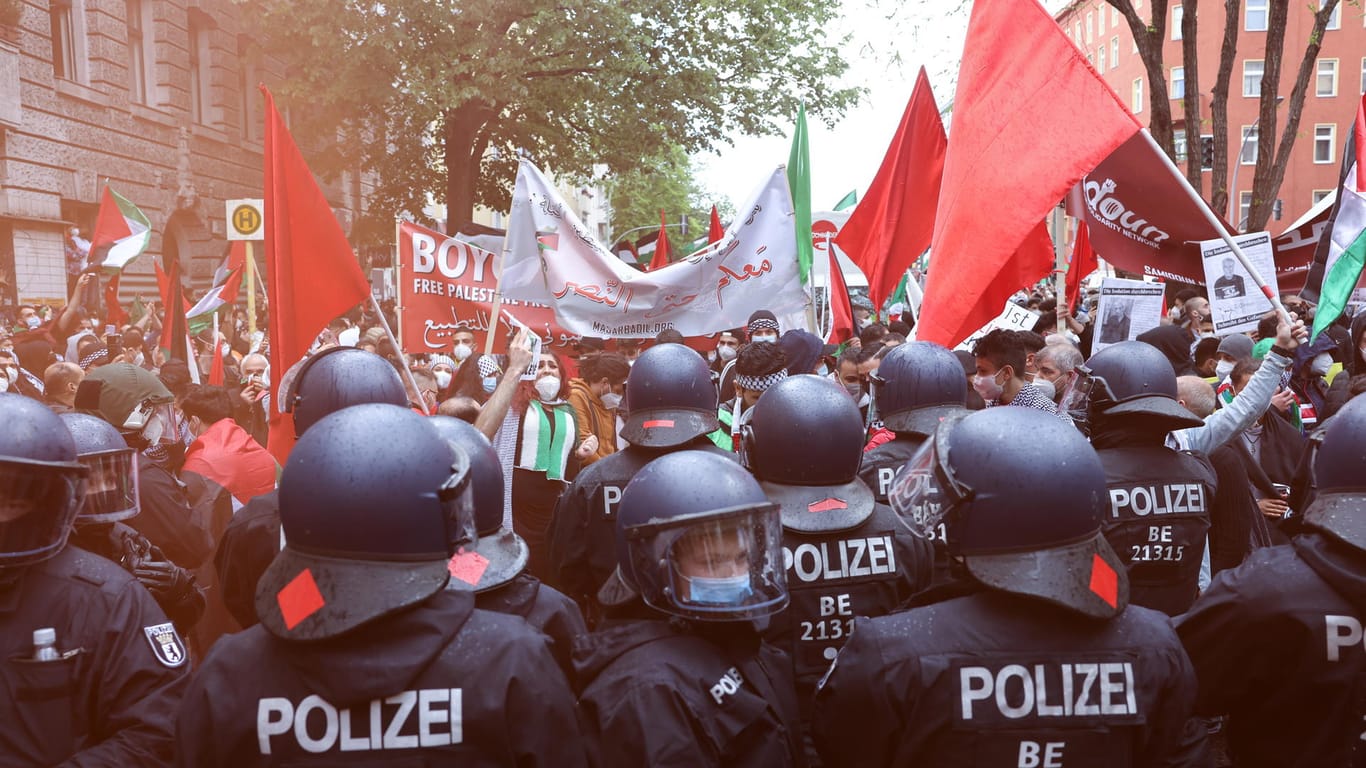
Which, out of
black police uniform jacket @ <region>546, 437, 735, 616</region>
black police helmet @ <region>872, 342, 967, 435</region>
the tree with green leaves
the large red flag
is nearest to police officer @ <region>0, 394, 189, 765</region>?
black police uniform jacket @ <region>546, 437, 735, 616</region>

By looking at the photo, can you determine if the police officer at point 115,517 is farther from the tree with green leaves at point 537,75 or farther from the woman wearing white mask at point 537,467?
the tree with green leaves at point 537,75

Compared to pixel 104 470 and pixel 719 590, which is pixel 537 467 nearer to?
pixel 104 470

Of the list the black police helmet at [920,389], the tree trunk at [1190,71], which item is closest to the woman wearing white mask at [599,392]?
the black police helmet at [920,389]

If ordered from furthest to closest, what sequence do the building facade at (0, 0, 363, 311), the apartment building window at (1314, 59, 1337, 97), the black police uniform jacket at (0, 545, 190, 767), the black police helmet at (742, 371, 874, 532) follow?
the apartment building window at (1314, 59, 1337, 97), the building facade at (0, 0, 363, 311), the black police helmet at (742, 371, 874, 532), the black police uniform jacket at (0, 545, 190, 767)

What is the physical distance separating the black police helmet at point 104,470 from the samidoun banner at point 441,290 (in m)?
4.09

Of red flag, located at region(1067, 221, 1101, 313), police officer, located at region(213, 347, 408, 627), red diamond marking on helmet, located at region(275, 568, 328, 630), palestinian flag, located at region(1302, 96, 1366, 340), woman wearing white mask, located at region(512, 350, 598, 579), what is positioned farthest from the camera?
red flag, located at region(1067, 221, 1101, 313)

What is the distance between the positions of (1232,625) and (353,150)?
84.3 feet

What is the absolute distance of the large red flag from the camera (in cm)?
553

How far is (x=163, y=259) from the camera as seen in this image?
74.8ft

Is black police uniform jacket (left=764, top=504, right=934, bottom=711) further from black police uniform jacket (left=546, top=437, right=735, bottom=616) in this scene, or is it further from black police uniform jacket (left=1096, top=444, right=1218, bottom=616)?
black police uniform jacket (left=546, top=437, right=735, bottom=616)

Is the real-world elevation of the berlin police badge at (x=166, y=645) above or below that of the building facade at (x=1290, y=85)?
below

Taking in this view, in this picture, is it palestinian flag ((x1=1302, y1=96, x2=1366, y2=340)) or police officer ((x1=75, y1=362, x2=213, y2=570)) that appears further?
palestinian flag ((x1=1302, y1=96, x2=1366, y2=340))

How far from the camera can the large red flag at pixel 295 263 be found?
218 inches

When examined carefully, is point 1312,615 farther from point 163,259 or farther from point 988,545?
point 163,259
